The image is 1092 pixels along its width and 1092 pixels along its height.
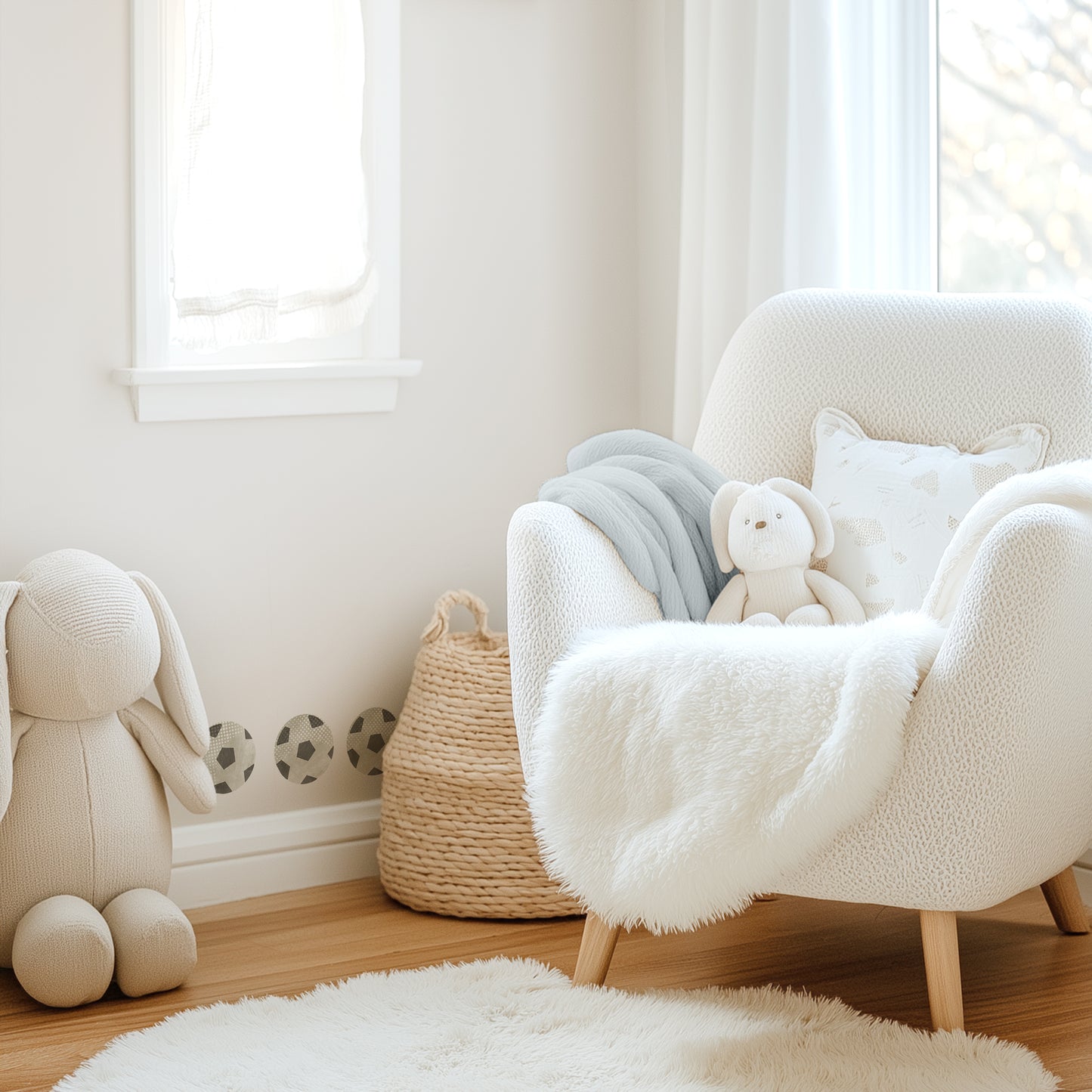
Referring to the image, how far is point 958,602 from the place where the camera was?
153 centimetres

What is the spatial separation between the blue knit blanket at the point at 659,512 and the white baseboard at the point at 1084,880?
2.54ft

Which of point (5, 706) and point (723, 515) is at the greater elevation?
point (723, 515)

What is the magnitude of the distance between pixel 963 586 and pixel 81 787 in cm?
115

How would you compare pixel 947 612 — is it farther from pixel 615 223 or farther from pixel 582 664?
pixel 615 223

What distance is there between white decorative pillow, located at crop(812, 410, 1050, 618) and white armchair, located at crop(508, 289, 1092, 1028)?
0.21 ft

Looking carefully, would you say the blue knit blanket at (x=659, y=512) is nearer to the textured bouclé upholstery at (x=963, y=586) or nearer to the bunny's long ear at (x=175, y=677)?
the textured bouclé upholstery at (x=963, y=586)

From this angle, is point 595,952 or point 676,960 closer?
point 595,952

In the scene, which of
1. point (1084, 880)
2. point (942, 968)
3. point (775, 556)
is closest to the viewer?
point (942, 968)

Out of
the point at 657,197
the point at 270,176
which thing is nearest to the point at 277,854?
the point at 270,176

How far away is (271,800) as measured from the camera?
2.29 meters

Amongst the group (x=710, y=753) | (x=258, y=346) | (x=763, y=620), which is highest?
(x=258, y=346)

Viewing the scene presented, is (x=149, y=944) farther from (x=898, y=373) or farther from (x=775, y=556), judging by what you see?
(x=898, y=373)

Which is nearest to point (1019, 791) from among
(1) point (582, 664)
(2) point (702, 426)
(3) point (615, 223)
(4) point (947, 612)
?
(4) point (947, 612)

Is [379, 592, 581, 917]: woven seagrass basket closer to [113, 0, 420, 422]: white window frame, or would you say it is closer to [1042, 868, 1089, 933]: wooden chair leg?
[113, 0, 420, 422]: white window frame
